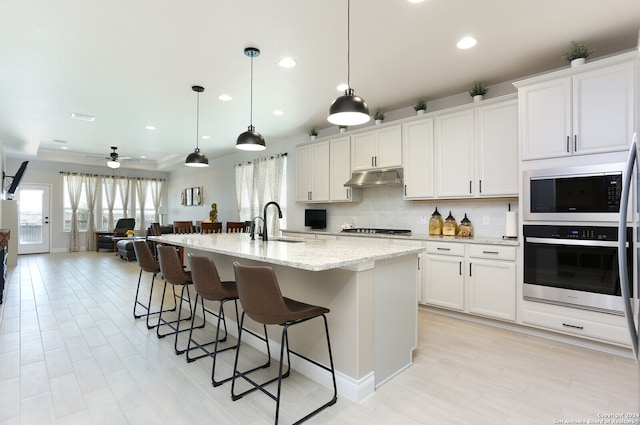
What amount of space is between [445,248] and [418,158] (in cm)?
125

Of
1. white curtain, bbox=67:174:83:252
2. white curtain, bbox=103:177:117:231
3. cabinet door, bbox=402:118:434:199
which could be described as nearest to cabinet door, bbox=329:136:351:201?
cabinet door, bbox=402:118:434:199

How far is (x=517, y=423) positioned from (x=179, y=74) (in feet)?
13.9

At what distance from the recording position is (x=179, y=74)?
145 inches

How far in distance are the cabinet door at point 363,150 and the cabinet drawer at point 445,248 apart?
5.02ft

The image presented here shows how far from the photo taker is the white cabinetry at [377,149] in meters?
4.52

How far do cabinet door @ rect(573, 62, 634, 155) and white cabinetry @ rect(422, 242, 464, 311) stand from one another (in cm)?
149

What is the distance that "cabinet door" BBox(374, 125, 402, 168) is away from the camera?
4496mm

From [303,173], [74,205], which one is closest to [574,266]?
[303,173]

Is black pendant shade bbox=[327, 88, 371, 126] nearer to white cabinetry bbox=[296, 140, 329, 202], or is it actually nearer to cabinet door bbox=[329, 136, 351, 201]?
cabinet door bbox=[329, 136, 351, 201]

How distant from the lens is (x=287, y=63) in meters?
3.39

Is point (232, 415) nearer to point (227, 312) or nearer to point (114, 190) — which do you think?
point (227, 312)

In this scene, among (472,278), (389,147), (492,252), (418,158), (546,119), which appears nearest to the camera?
(546,119)

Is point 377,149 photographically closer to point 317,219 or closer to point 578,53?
point 317,219

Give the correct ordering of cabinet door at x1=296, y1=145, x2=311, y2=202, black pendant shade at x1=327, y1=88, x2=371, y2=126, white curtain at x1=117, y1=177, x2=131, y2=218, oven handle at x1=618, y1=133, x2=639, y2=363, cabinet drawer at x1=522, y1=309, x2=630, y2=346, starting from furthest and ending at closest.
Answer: white curtain at x1=117, y1=177, x2=131, y2=218
cabinet door at x1=296, y1=145, x2=311, y2=202
cabinet drawer at x1=522, y1=309, x2=630, y2=346
black pendant shade at x1=327, y1=88, x2=371, y2=126
oven handle at x1=618, y1=133, x2=639, y2=363
